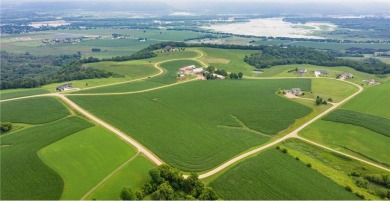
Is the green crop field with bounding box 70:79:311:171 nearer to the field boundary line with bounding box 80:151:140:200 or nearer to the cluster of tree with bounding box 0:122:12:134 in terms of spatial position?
the field boundary line with bounding box 80:151:140:200

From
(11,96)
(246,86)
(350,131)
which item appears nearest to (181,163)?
(350,131)

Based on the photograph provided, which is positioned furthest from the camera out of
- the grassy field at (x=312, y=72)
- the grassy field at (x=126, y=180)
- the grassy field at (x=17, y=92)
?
the grassy field at (x=312, y=72)

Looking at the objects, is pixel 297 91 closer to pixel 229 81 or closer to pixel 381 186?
pixel 229 81

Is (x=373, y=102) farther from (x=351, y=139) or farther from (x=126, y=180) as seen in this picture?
(x=126, y=180)

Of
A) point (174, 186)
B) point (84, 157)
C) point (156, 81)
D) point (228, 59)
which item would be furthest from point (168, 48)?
point (174, 186)

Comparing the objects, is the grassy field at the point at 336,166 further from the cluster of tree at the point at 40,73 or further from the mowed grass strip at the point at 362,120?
the cluster of tree at the point at 40,73

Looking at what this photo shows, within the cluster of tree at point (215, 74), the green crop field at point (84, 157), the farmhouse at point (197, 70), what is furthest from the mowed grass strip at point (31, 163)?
the farmhouse at point (197, 70)
